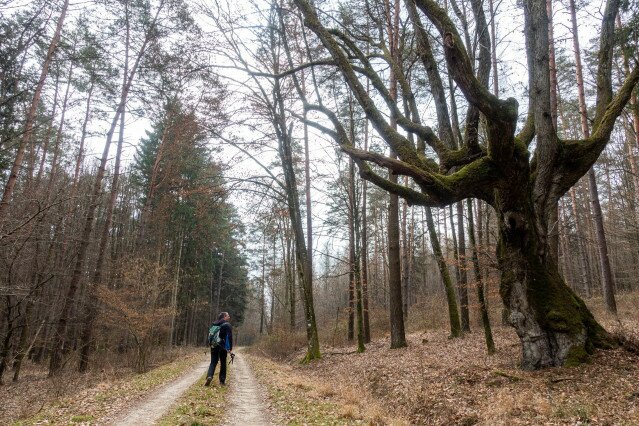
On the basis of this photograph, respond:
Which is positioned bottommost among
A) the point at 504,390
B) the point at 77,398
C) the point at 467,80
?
the point at 77,398

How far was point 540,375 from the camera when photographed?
6309 mm

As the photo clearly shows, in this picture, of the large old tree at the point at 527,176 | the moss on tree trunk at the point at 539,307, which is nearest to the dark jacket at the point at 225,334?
the large old tree at the point at 527,176

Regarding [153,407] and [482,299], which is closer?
[153,407]

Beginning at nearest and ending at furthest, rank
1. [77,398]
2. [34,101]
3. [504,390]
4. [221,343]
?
[504,390]
[77,398]
[221,343]
[34,101]

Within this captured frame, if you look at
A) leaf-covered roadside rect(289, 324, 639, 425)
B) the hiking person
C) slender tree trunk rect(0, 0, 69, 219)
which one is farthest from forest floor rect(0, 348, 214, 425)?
slender tree trunk rect(0, 0, 69, 219)

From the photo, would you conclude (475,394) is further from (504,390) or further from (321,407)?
(321,407)

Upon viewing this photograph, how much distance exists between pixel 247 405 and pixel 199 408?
1.05m

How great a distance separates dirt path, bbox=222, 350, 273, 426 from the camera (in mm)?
5996

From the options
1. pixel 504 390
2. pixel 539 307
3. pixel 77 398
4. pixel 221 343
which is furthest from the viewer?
pixel 221 343

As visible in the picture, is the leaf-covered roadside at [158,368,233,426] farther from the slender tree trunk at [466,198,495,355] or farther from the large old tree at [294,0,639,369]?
the slender tree trunk at [466,198,495,355]

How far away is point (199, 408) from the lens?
21.5 feet

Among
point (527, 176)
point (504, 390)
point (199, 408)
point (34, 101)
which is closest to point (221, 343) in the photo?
point (199, 408)

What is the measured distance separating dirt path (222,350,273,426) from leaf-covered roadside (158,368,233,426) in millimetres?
175

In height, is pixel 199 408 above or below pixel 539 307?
below
